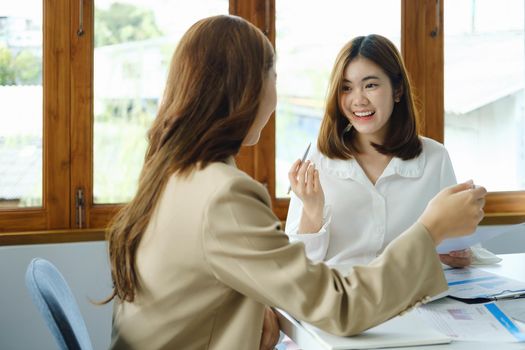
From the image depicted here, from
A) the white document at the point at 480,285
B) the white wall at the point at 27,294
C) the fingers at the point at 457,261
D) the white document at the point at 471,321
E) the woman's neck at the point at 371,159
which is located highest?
the woman's neck at the point at 371,159

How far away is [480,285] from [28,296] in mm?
1701

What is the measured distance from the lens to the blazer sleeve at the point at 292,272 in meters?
1.28

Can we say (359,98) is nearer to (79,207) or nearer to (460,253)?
(460,253)

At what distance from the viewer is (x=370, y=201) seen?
232cm

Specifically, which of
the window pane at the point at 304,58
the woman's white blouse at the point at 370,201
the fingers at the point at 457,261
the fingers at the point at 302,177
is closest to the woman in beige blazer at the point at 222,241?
the fingers at the point at 302,177

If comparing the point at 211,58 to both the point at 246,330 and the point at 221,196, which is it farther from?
the point at 246,330

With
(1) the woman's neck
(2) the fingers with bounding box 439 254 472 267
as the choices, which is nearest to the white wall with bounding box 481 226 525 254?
(1) the woman's neck

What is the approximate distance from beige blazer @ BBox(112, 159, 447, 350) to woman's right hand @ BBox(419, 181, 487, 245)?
0.04m

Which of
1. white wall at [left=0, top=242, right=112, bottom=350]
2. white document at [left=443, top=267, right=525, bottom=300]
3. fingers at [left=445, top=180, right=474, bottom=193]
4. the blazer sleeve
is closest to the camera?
the blazer sleeve

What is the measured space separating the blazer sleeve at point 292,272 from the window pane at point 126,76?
1818 mm

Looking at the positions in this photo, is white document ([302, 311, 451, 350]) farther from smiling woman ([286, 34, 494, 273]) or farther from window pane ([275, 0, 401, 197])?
window pane ([275, 0, 401, 197])

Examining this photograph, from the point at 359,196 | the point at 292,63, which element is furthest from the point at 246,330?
the point at 292,63

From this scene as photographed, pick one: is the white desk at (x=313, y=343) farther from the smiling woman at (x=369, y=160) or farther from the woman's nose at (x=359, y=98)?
the woman's nose at (x=359, y=98)

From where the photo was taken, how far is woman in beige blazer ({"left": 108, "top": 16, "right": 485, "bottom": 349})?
4.22ft
